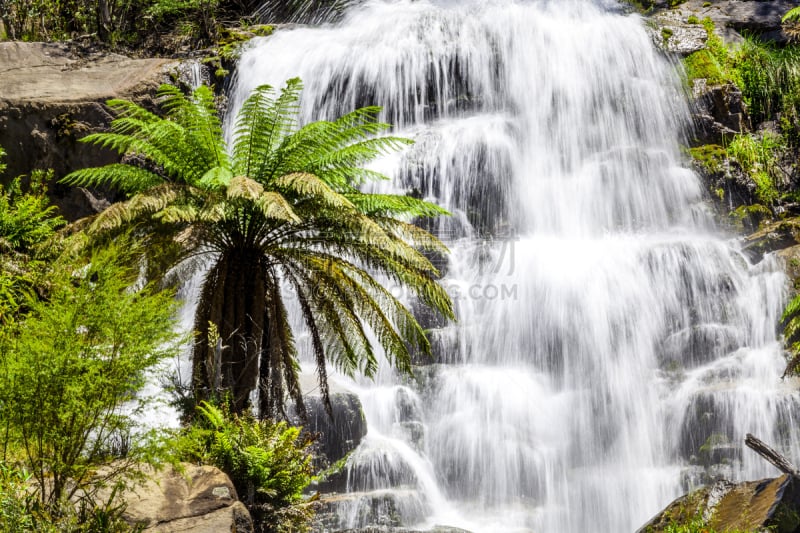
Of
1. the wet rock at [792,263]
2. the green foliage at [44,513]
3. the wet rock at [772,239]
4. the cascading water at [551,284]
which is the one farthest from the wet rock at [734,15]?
the green foliage at [44,513]

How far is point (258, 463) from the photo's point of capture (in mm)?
7906

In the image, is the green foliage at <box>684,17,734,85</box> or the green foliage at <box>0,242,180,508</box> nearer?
the green foliage at <box>0,242,180,508</box>

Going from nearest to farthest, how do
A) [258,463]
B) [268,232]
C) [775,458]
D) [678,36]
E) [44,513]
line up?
[44,513] < [258,463] < [775,458] < [268,232] < [678,36]

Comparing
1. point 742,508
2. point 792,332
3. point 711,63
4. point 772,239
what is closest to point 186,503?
point 742,508

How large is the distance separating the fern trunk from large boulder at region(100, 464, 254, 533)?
1969mm

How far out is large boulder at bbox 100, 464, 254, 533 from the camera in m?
6.53

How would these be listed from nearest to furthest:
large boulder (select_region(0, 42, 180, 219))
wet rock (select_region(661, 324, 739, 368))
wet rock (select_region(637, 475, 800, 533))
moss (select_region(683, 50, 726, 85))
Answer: wet rock (select_region(637, 475, 800, 533)) → wet rock (select_region(661, 324, 739, 368)) → large boulder (select_region(0, 42, 180, 219)) → moss (select_region(683, 50, 726, 85))

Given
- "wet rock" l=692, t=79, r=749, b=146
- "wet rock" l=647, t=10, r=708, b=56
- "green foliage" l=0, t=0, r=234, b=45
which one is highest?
"green foliage" l=0, t=0, r=234, b=45

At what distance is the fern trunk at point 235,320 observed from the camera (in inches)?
363

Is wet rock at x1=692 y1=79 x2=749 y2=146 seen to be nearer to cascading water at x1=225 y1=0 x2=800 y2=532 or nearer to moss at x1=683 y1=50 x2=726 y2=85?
moss at x1=683 y1=50 x2=726 y2=85

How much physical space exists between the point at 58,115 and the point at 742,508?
612 inches

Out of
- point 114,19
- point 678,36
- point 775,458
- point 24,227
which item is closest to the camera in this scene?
point 775,458

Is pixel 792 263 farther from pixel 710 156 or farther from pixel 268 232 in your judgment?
pixel 268 232

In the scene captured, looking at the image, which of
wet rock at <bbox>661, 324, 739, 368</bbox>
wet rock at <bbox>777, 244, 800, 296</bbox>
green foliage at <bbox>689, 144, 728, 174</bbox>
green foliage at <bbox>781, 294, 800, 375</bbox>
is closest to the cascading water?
wet rock at <bbox>661, 324, 739, 368</bbox>
